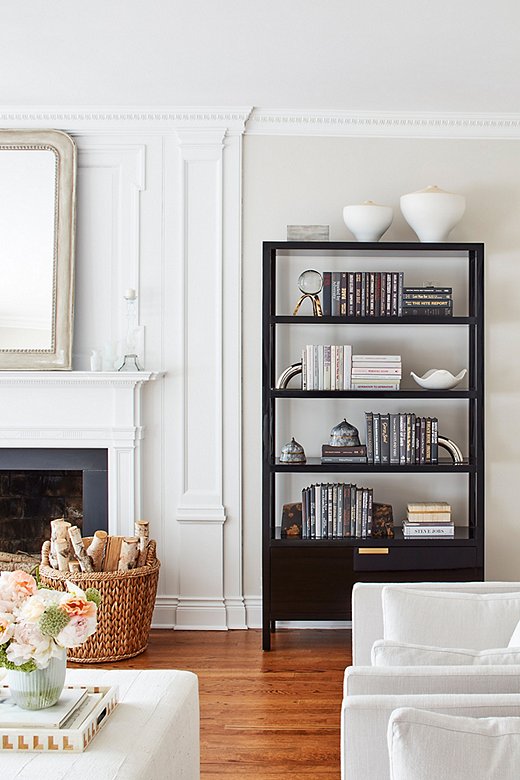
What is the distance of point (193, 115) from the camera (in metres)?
4.48

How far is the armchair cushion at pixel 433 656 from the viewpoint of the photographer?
202 centimetres

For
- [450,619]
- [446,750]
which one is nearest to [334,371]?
[450,619]

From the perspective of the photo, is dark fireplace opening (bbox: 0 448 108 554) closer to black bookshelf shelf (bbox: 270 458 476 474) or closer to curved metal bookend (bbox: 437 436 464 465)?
black bookshelf shelf (bbox: 270 458 476 474)

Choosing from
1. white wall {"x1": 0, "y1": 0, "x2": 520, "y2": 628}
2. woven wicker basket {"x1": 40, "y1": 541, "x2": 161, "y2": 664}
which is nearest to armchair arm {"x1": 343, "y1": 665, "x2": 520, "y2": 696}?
woven wicker basket {"x1": 40, "y1": 541, "x2": 161, "y2": 664}

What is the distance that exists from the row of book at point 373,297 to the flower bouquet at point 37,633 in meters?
2.45

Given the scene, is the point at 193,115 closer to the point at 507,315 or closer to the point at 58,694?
the point at 507,315

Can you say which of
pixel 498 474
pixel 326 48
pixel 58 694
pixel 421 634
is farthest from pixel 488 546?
pixel 58 694

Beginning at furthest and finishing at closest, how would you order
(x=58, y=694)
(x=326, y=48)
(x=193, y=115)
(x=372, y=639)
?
(x=193, y=115) < (x=326, y=48) < (x=372, y=639) < (x=58, y=694)

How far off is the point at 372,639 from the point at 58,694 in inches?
43.5

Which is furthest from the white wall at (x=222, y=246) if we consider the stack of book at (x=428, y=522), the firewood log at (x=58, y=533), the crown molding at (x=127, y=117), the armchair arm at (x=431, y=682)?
the armchair arm at (x=431, y=682)

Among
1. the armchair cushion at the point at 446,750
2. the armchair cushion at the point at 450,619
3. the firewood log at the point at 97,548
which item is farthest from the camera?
the firewood log at the point at 97,548

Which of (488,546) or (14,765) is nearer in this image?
(14,765)

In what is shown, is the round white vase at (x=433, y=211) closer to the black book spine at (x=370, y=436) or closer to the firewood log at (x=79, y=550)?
the black book spine at (x=370, y=436)

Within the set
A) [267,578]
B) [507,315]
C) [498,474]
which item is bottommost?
[267,578]
